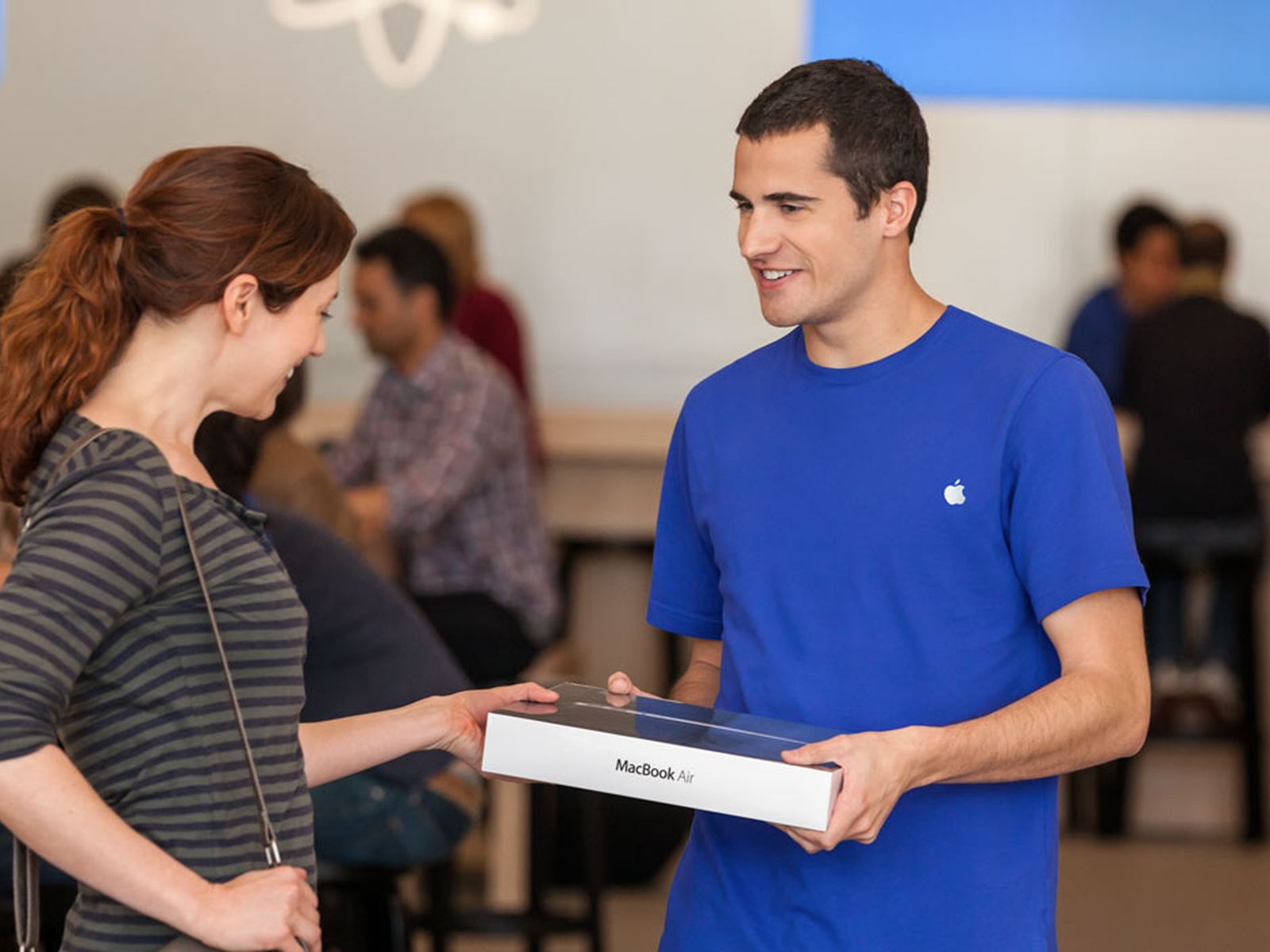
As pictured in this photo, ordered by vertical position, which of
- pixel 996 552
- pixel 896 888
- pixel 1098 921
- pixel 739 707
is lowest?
pixel 1098 921

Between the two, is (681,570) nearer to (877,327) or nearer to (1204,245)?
(877,327)

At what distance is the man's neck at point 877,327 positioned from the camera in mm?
1760

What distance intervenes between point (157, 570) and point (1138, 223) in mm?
4591

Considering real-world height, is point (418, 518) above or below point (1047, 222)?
below

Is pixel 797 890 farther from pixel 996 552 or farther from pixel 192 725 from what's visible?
pixel 192 725

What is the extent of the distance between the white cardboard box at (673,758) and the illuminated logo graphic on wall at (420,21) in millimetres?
4605

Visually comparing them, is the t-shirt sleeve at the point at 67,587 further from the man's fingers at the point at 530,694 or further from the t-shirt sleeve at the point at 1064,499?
the t-shirt sleeve at the point at 1064,499

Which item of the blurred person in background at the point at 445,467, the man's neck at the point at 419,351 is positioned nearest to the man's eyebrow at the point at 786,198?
the blurred person in background at the point at 445,467

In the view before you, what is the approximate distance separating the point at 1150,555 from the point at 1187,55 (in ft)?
5.98

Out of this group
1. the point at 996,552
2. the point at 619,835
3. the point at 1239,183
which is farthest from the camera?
the point at 1239,183

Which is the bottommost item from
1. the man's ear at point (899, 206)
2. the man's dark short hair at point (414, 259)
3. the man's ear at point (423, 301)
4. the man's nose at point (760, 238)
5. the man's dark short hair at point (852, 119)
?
the man's ear at point (423, 301)

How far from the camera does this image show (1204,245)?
502 cm

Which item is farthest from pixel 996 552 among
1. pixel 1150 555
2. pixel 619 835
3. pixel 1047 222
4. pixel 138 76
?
pixel 138 76

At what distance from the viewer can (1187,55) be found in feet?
18.9
